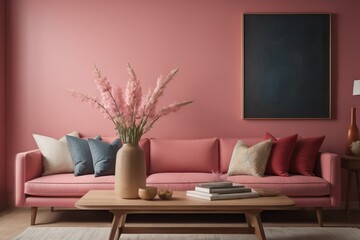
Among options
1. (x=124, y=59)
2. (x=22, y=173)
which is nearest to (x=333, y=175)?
(x=124, y=59)

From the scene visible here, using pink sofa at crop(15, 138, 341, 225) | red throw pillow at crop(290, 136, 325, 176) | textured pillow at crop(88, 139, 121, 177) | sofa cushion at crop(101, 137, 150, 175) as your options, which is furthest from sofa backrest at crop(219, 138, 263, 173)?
textured pillow at crop(88, 139, 121, 177)

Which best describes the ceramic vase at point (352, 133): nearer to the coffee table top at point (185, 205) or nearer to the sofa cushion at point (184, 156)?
the sofa cushion at point (184, 156)

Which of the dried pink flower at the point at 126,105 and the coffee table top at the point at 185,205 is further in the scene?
the dried pink flower at the point at 126,105

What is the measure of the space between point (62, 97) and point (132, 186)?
2.40 m

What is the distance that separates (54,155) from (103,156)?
55 cm

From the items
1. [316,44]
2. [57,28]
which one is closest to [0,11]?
[57,28]

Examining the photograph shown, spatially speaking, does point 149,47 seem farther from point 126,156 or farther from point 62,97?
point 126,156

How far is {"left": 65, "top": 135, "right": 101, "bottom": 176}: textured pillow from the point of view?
491cm

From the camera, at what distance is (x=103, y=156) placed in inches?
192

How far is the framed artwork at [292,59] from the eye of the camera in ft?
18.3

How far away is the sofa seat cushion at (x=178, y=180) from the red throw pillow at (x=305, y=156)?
86 cm

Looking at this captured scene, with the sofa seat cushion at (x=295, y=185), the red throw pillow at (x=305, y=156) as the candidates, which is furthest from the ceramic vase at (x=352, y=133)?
the sofa seat cushion at (x=295, y=185)

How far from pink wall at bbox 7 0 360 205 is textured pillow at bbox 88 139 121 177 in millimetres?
658

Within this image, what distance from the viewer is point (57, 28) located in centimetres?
564
